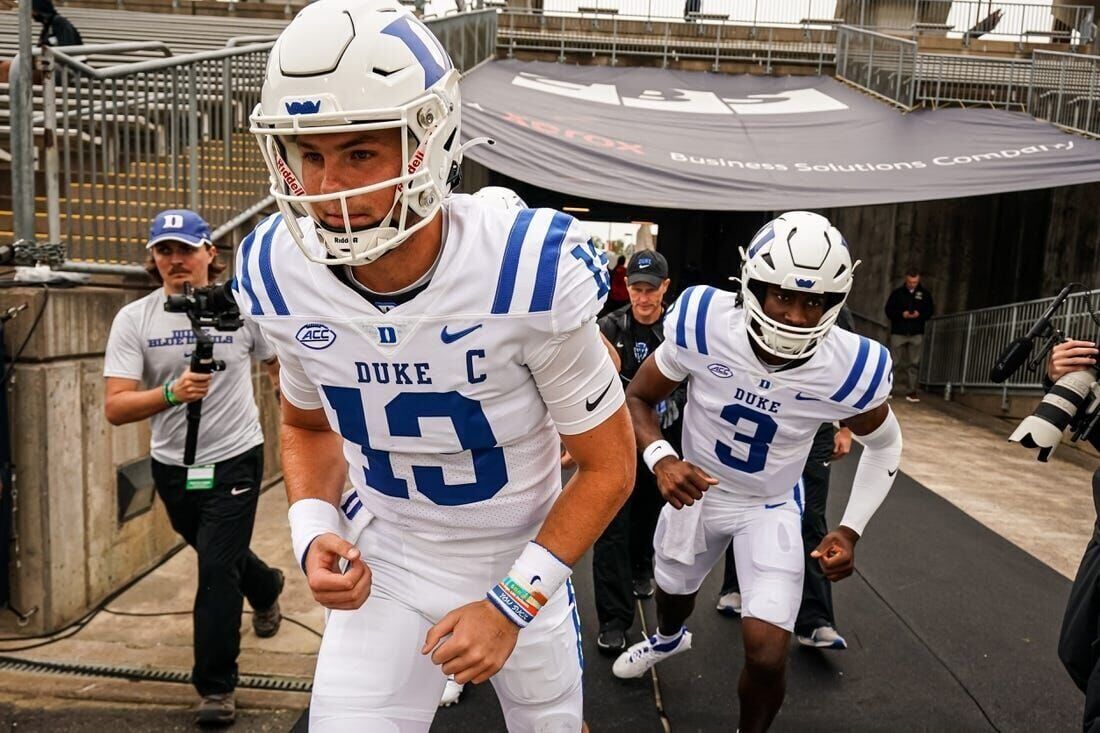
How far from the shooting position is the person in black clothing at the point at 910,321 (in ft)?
42.6

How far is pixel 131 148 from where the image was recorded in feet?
16.4

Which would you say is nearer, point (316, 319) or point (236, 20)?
point (316, 319)

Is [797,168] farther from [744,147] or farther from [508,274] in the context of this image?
[508,274]

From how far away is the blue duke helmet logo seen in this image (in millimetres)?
1598

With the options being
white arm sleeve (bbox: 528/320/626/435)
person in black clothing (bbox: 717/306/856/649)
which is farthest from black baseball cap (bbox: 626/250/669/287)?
white arm sleeve (bbox: 528/320/626/435)

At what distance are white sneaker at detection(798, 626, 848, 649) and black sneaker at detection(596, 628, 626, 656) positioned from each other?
972mm

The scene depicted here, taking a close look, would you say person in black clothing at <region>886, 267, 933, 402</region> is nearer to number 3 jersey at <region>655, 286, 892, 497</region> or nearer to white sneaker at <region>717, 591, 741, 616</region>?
white sneaker at <region>717, 591, 741, 616</region>

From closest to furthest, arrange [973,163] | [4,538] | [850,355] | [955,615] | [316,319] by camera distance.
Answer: [316,319]
[850,355]
[4,538]
[955,615]
[973,163]

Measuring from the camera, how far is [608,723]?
3553mm

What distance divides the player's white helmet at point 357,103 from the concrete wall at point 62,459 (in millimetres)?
2887

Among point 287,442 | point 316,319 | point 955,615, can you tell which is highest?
point 316,319

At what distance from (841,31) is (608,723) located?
14.7 metres

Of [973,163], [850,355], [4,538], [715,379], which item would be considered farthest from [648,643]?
[973,163]

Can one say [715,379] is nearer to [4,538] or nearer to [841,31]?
[4,538]
